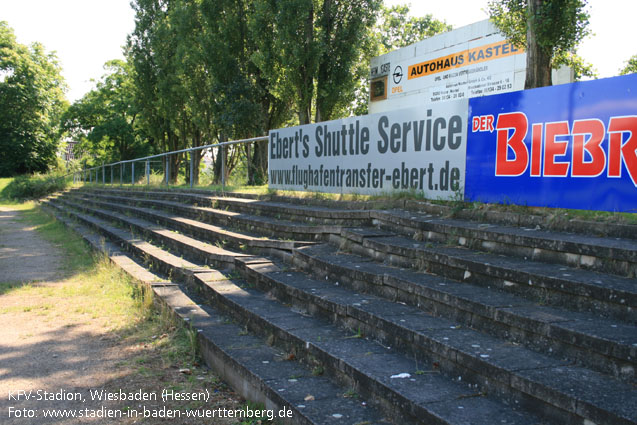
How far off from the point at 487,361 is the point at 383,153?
456 centimetres

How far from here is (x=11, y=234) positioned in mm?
14844

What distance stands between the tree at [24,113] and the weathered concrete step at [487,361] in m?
48.7

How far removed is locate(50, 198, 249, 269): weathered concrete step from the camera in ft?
21.9

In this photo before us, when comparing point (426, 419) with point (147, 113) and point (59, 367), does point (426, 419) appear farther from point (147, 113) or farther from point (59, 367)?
point (147, 113)

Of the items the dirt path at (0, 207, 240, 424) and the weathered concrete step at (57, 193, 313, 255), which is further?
the weathered concrete step at (57, 193, 313, 255)

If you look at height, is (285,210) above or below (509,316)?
above

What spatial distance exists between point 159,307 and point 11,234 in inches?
467

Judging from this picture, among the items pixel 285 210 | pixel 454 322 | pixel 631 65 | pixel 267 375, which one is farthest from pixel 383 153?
pixel 631 65

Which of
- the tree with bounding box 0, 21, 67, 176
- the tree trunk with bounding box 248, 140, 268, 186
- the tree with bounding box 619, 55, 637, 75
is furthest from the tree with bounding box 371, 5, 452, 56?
the tree with bounding box 0, 21, 67, 176

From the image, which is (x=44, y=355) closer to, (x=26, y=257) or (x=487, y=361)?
(x=487, y=361)

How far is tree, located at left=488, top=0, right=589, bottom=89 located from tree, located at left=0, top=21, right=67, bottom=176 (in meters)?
46.6

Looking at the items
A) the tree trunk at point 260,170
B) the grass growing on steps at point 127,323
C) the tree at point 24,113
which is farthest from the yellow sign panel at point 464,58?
the tree at point 24,113

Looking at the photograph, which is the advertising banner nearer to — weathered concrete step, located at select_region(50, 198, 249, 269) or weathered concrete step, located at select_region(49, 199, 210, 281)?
weathered concrete step, located at select_region(50, 198, 249, 269)

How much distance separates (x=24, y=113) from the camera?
45031 mm
